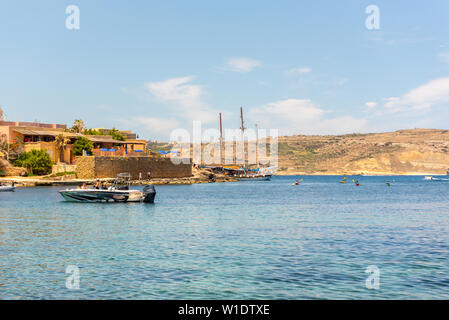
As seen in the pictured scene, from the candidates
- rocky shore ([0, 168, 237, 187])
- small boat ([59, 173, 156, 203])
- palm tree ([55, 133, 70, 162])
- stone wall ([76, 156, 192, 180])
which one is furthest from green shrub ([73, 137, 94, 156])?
small boat ([59, 173, 156, 203])

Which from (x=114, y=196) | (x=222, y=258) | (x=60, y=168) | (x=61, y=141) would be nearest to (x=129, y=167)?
(x=60, y=168)

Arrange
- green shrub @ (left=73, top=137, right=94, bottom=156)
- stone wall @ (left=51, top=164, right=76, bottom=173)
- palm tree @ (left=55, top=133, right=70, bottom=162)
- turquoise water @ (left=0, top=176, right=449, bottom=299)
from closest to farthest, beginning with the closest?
turquoise water @ (left=0, top=176, right=449, bottom=299)
stone wall @ (left=51, top=164, right=76, bottom=173)
palm tree @ (left=55, top=133, right=70, bottom=162)
green shrub @ (left=73, top=137, right=94, bottom=156)

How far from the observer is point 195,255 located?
61.8ft

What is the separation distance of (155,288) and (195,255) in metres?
5.48

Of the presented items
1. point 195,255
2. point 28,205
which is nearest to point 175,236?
point 195,255

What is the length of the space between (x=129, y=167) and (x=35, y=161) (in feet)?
60.9

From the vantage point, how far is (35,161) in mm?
86750

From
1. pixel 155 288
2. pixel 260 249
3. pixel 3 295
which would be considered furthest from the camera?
pixel 260 249

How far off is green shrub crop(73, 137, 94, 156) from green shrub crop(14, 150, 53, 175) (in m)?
6.33

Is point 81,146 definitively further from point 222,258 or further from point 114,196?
point 222,258

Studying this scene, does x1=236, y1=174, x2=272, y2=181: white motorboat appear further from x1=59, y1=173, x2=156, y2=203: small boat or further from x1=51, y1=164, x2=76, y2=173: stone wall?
x1=59, y1=173, x2=156, y2=203: small boat

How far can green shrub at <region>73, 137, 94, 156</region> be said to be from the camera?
306ft

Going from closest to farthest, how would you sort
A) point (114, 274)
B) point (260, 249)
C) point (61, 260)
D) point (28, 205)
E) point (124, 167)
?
point (114, 274)
point (61, 260)
point (260, 249)
point (28, 205)
point (124, 167)
